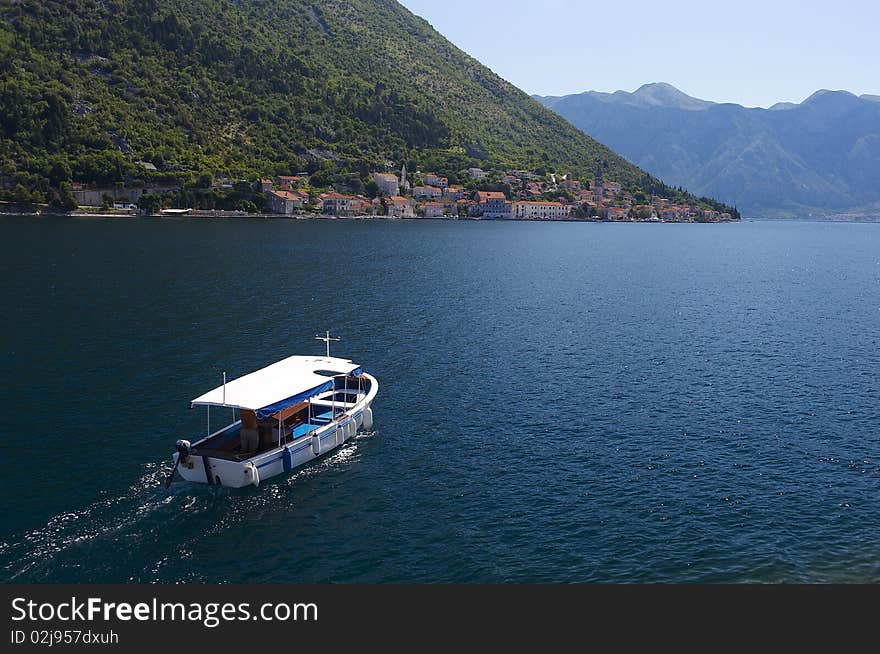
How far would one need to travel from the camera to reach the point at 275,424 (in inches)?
1592

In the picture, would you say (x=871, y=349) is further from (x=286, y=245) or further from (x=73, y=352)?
(x=286, y=245)

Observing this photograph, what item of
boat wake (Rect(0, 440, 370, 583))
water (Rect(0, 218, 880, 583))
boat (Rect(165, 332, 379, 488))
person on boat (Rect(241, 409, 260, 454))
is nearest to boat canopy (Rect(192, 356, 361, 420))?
boat (Rect(165, 332, 379, 488))

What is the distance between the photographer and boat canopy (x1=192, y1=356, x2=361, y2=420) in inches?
1531

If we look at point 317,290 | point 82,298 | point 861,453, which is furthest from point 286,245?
point 861,453

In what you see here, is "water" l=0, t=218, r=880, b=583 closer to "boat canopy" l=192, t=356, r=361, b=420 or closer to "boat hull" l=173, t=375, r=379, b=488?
"boat hull" l=173, t=375, r=379, b=488

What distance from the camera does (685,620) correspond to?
85.9ft

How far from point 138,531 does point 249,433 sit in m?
8.62

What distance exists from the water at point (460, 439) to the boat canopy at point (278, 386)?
438 centimetres

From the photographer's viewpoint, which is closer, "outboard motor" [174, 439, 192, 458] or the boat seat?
"outboard motor" [174, 439, 192, 458]

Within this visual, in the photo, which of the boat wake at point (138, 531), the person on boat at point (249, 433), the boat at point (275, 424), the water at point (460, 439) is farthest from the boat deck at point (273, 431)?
the water at point (460, 439)

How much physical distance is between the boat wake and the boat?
995 mm

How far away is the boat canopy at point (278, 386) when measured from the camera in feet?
128

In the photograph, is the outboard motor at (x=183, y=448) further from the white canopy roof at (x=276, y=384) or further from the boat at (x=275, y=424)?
the white canopy roof at (x=276, y=384)

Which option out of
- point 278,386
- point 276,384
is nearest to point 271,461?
point 278,386
